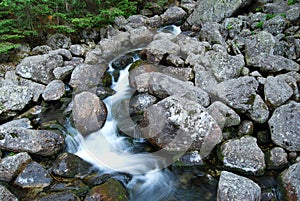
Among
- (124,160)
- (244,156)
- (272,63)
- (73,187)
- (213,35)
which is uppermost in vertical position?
(213,35)

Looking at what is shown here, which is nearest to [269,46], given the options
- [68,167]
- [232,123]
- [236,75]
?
[236,75]

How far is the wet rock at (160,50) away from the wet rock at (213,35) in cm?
130

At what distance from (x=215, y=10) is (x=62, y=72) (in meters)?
6.04

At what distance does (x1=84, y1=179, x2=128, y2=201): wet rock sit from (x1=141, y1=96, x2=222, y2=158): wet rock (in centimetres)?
122

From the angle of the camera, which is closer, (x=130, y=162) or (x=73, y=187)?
(x=73, y=187)

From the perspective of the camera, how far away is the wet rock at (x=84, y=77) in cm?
706

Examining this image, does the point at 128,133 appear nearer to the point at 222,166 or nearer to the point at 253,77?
the point at 222,166

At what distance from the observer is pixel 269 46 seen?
285 inches

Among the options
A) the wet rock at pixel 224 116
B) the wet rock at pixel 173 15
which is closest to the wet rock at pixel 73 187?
the wet rock at pixel 224 116

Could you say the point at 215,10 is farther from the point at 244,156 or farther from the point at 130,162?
the point at 130,162

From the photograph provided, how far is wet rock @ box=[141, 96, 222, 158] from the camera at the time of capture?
496cm

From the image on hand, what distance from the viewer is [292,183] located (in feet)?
13.6

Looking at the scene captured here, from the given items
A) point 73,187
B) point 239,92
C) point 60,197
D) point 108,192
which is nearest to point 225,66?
point 239,92

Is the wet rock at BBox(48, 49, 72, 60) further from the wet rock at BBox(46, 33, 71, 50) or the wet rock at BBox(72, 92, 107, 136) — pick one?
the wet rock at BBox(72, 92, 107, 136)
